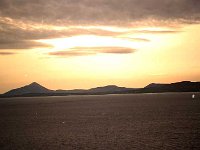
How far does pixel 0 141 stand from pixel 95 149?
112ft

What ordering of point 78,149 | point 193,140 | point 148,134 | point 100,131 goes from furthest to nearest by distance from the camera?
point 100,131, point 148,134, point 193,140, point 78,149

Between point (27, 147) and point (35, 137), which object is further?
point (35, 137)

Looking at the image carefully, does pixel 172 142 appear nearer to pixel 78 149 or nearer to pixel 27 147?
pixel 78 149

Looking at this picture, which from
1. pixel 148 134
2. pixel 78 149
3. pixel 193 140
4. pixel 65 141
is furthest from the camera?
pixel 148 134

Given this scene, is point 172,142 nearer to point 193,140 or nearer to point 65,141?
point 193,140

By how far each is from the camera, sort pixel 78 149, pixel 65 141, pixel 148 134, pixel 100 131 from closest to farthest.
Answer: pixel 78 149
pixel 65 141
pixel 148 134
pixel 100 131

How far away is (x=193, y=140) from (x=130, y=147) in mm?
19548

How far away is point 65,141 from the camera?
93.4 metres

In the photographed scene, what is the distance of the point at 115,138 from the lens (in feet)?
315

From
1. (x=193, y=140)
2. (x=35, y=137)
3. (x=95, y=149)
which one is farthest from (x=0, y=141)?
(x=193, y=140)

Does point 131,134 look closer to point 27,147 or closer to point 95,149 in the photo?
point 95,149

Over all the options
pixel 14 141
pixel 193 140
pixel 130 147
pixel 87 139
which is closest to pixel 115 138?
pixel 87 139

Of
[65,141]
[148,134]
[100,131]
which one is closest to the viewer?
[65,141]

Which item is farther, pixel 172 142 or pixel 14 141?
pixel 14 141
